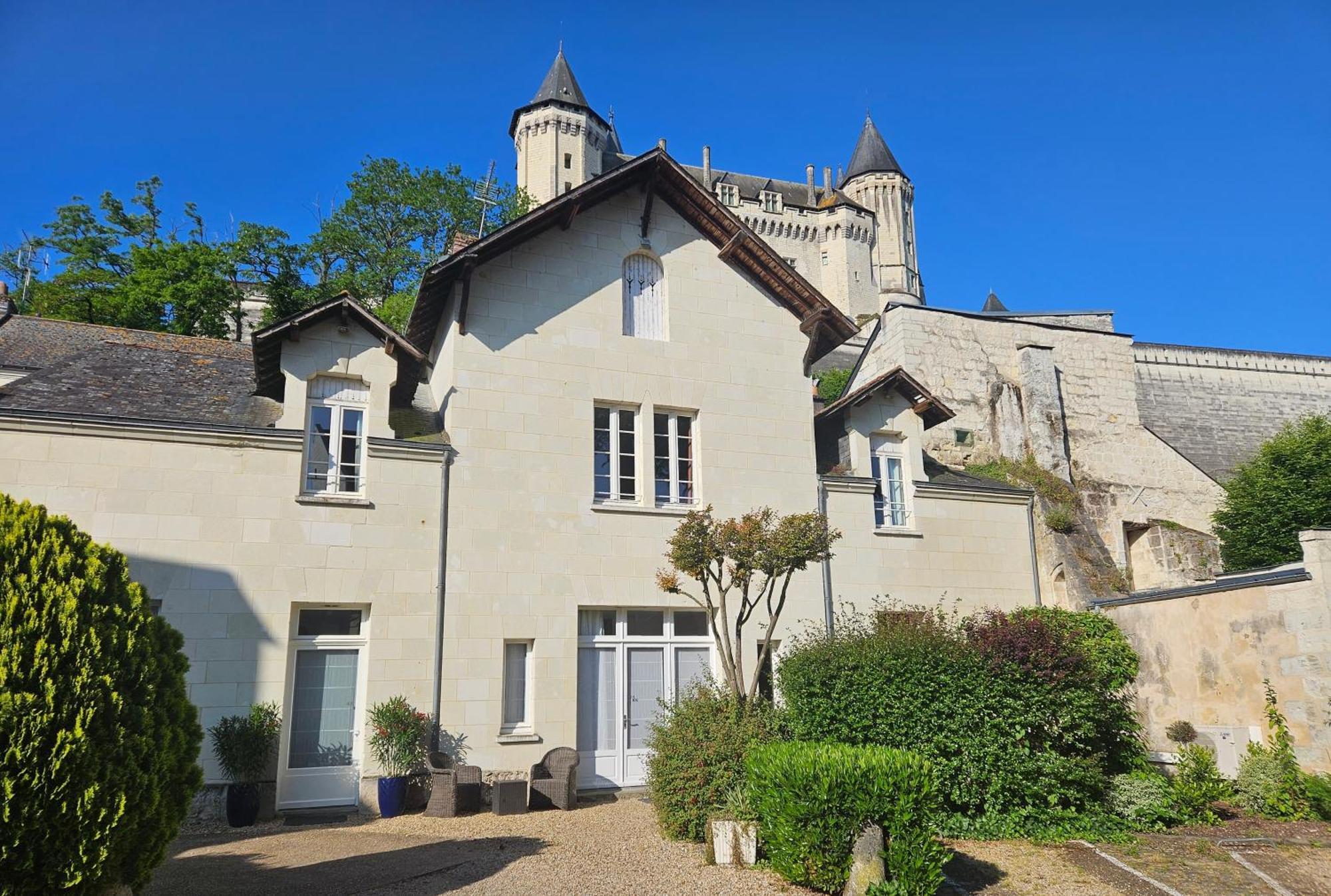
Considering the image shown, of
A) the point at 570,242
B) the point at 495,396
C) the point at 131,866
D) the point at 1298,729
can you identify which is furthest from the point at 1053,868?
the point at 570,242

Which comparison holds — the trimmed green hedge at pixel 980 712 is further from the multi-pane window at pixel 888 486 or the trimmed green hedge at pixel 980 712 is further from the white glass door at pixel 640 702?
the multi-pane window at pixel 888 486

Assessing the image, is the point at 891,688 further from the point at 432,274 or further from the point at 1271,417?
the point at 1271,417

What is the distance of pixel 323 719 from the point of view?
10.9m

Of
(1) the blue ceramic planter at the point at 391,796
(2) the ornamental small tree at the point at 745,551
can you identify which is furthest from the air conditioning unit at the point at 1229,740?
(1) the blue ceramic planter at the point at 391,796

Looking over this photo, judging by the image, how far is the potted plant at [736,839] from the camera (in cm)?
774

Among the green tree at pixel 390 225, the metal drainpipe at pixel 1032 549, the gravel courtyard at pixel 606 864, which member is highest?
the green tree at pixel 390 225

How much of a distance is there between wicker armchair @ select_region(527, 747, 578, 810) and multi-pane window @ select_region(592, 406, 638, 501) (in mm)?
3548

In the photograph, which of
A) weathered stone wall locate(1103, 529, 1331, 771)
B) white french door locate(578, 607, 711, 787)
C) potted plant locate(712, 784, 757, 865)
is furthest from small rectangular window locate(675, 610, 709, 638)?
weathered stone wall locate(1103, 529, 1331, 771)

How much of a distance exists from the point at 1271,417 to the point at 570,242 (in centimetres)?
3447

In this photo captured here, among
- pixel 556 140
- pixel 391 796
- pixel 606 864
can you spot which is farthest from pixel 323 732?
pixel 556 140

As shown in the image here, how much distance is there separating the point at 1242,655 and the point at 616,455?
8.58 m

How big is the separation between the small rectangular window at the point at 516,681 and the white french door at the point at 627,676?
74 cm

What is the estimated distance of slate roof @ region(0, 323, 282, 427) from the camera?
1102cm

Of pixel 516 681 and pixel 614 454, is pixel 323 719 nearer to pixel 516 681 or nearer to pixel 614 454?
pixel 516 681
